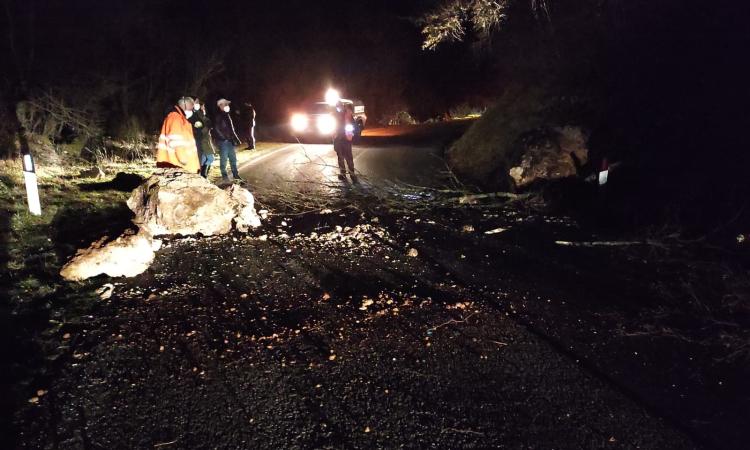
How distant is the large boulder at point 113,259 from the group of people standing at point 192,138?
3.29 metres

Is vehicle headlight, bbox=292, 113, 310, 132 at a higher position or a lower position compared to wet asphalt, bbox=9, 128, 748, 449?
higher

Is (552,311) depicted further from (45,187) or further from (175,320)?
(45,187)

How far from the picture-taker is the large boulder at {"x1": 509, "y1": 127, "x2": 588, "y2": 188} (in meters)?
9.59

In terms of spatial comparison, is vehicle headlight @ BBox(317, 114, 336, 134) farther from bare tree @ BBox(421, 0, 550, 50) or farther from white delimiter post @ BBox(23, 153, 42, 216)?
white delimiter post @ BBox(23, 153, 42, 216)

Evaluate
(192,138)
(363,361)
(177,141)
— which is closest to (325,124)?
(192,138)

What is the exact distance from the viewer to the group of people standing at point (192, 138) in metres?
8.55

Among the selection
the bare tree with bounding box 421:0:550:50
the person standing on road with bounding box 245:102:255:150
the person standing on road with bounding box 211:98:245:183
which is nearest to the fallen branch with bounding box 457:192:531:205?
the person standing on road with bounding box 211:98:245:183

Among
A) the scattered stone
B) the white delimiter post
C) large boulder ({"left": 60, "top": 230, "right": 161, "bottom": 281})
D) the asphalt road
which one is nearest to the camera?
the scattered stone

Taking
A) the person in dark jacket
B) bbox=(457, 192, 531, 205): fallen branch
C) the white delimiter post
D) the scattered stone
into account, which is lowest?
the scattered stone

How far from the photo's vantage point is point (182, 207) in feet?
22.3

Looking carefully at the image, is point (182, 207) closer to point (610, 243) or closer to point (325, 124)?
point (610, 243)

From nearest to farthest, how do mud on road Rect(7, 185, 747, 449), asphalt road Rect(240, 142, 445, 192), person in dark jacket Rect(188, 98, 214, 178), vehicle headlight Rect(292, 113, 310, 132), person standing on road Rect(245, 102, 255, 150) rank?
1. mud on road Rect(7, 185, 747, 449)
2. person in dark jacket Rect(188, 98, 214, 178)
3. asphalt road Rect(240, 142, 445, 192)
4. person standing on road Rect(245, 102, 255, 150)
5. vehicle headlight Rect(292, 113, 310, 132)

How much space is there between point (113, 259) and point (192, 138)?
160 inches

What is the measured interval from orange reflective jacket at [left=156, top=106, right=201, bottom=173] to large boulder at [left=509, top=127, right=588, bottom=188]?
603 cm
